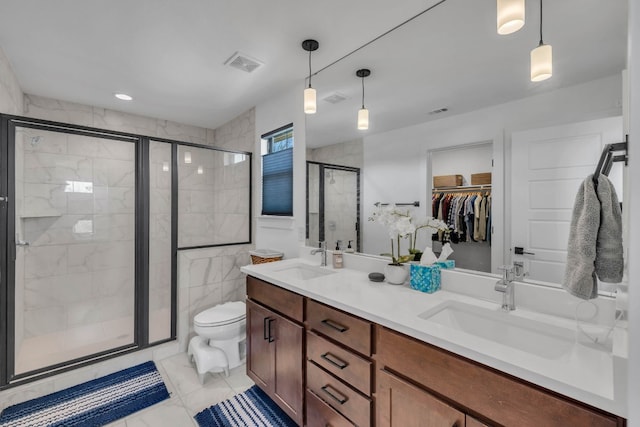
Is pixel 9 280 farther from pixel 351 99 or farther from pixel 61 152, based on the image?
pixel 351 99

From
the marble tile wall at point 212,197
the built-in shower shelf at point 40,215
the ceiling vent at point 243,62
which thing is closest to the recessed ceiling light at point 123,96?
the marble tile wall at point 212,197

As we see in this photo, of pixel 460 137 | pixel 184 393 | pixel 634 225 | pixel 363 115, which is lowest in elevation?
pixel 184 393

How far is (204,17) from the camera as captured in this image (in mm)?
1582

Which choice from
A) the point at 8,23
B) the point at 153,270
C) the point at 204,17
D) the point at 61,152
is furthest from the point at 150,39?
the point at 153,270

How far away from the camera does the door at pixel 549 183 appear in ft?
3.42

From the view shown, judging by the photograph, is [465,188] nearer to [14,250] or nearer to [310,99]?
[310,99]

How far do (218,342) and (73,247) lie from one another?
1.61m

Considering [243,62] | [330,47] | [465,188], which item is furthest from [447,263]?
[243,62]

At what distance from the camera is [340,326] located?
128 centimetres

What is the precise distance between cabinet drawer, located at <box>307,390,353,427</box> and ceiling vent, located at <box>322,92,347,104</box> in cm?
189

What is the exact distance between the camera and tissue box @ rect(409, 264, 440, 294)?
139 cm

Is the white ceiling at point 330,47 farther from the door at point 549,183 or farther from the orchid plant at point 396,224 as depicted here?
the orchid plant at point 396,224

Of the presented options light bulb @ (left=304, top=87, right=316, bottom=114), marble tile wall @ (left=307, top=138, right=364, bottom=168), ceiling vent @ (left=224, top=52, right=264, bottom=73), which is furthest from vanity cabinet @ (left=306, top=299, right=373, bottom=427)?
ceiling vent @ (left=224, top=52, right=264, bottom=73)

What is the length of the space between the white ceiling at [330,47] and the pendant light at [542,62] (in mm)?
35
